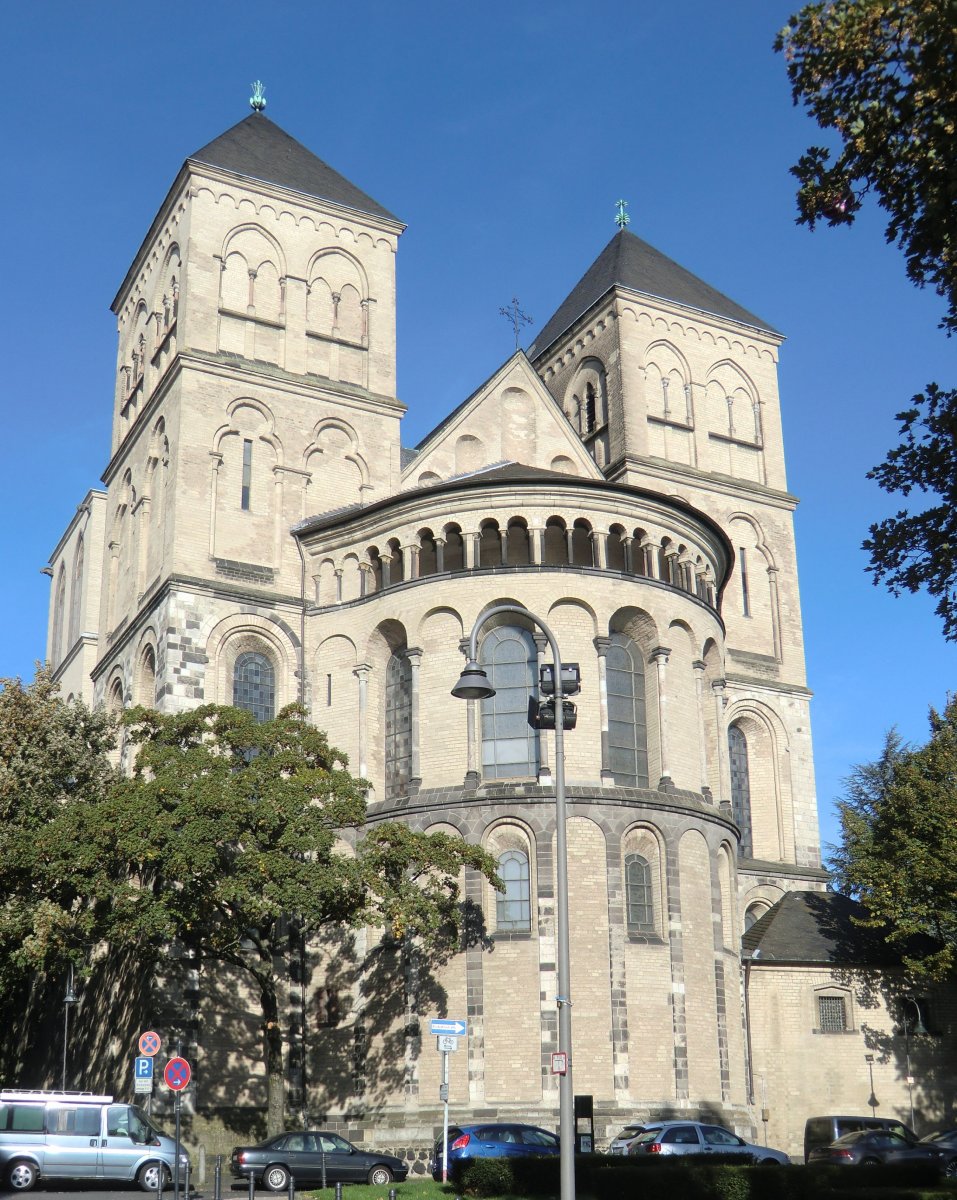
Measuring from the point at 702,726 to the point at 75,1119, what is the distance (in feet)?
57.7

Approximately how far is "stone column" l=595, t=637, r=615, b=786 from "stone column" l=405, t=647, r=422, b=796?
14.4ft

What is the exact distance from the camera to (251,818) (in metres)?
28.6

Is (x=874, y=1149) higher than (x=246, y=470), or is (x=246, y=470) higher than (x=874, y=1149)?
(x=246, y=470)

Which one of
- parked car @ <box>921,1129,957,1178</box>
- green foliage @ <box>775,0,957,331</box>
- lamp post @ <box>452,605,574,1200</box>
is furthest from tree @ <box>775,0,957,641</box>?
parked car @ <box>921,1129,957,1178</box>

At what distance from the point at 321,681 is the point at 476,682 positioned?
58.9 feet

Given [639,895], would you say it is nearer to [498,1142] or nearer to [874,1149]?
[874,1149]

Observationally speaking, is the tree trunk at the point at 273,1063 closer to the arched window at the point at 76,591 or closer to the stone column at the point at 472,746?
the stone column at the point at 472,746

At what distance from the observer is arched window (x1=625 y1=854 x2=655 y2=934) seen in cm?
3316

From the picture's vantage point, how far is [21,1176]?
87.4 feet

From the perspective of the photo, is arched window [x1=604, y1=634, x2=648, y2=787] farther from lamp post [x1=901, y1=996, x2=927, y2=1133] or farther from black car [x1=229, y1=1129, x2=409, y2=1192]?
lamp post [x1=901, y1=996, x2=927, y2=1133]

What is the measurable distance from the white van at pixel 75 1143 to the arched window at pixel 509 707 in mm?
11235

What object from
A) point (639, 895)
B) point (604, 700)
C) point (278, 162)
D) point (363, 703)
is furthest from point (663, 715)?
point (278, 162)

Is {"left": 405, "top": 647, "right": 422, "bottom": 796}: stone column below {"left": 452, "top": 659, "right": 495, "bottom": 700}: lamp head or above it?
above

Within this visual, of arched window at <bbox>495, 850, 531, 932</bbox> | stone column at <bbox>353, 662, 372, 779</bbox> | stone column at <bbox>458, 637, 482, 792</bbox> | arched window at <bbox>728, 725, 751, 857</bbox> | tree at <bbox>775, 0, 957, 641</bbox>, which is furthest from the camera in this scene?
arched window at <bbox>728, 725, 751, 857</bbox>
